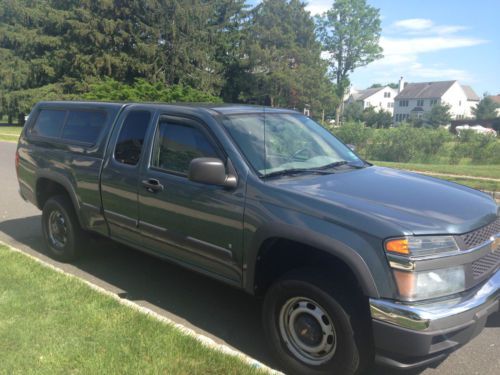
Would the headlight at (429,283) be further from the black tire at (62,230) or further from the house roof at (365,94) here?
the house roof at (365,94)

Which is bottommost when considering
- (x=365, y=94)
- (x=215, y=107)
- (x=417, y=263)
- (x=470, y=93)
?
(x=417, y=263)

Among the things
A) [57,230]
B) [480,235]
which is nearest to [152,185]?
[57,230]

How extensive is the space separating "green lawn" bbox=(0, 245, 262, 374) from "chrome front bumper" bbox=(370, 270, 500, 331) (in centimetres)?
103

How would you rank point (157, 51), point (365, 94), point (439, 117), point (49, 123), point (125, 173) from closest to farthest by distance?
point (125, 173), point (49, 123), point (157, 51), point (439, 117), point (365, 94)

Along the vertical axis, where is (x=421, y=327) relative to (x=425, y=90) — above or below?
below

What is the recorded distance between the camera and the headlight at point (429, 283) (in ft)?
9.04

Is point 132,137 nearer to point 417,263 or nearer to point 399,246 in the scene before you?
point 399,246

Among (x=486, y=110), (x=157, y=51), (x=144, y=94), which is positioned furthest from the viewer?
(x=486, y=110)

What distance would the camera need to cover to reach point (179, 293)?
478cm

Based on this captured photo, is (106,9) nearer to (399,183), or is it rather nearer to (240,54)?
(240,54)

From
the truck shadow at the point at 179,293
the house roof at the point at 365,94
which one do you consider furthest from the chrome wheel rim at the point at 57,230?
the house roof at the point at 365,94

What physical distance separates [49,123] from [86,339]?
10.3 feet

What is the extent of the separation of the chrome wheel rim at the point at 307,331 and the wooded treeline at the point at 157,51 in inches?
1461

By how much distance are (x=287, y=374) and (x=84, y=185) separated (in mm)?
2944
